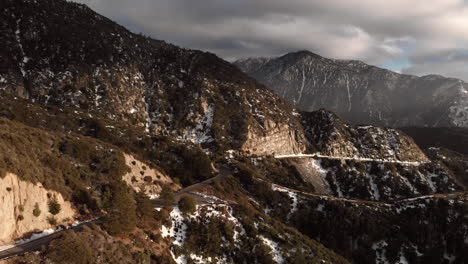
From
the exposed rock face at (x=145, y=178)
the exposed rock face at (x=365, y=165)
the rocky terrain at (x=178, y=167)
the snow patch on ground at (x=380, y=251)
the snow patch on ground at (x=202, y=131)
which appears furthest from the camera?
the snow patch on ground at (x=202, y=131)

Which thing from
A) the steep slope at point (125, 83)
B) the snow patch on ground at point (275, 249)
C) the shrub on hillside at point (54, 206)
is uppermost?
the steep slope at point (125, 83)

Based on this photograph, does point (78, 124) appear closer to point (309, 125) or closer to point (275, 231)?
point (275, 231)

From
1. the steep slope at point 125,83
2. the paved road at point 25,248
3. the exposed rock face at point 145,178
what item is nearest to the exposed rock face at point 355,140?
the steep slope at point 125,83

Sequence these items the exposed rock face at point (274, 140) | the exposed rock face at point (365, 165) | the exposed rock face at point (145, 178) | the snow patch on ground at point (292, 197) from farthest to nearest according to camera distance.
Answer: the exposed rock face at point (274, 140)
the exposed rock face at point (365, 165)
the snow patch on ground at point (292, 197)
the exposed rock face at point (145, 178)

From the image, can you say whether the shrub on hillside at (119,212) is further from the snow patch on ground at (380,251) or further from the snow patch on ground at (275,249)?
the snow patch on ground at (380,251)

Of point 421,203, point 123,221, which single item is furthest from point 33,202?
point 421,203

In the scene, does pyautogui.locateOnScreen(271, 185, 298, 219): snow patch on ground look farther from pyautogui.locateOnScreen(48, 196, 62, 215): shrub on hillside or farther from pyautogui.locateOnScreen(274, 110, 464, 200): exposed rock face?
pyautogui.locateOnScreen(48, 196, 62, 215): shrub on hillside
